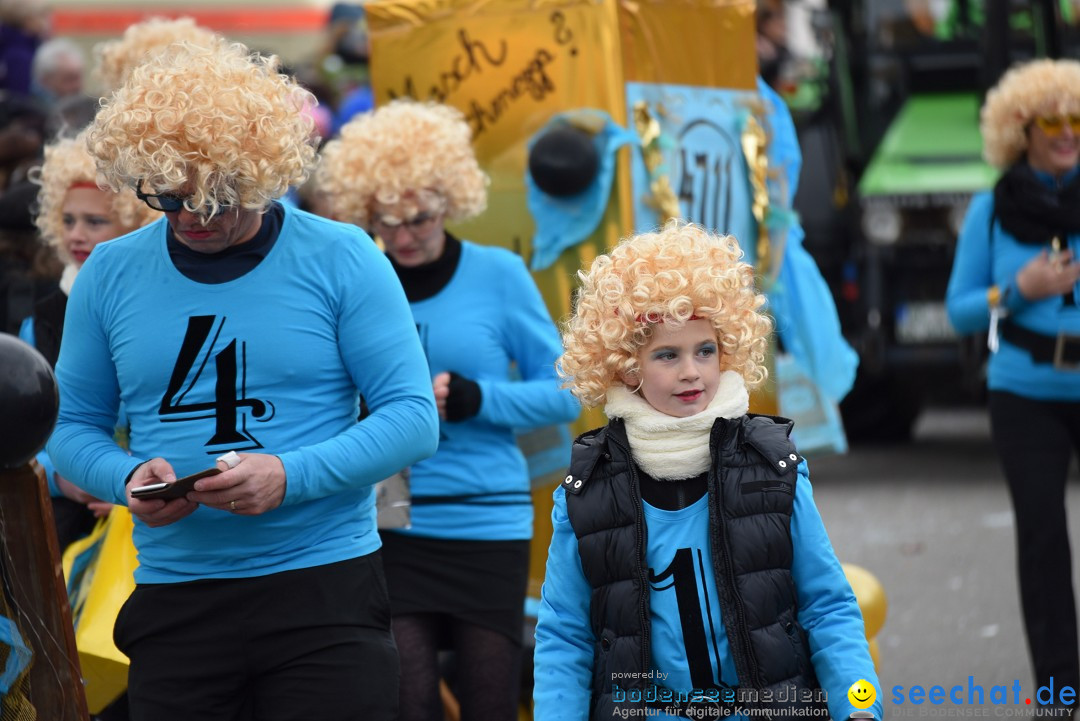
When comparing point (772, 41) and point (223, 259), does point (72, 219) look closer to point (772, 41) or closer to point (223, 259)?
point (223, 259)

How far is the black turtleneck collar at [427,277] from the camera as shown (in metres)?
4.25

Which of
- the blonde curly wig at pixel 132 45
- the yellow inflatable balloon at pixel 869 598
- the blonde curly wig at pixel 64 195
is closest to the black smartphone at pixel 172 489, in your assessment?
the blonde curly wig at pixel 64 195

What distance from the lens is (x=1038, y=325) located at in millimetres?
5324

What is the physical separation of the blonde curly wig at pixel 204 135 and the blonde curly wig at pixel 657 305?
60 cm

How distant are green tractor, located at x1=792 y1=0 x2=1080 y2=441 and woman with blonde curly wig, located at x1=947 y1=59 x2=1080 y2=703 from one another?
14.6ft

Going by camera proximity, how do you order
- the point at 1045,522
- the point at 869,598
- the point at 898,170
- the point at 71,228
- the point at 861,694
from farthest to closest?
1. the point at 898,170
2. the point at 1045,522
3. the point at 869,598
4. the point at 71,228
5. the point at 861,694

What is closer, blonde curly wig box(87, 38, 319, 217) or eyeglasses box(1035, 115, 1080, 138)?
blonde curly wig box(87, 38, 319, 217)

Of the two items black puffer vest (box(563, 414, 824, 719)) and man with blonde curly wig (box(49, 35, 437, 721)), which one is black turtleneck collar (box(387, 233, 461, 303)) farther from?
black puffer vest (box(563, 414, 824, 719))

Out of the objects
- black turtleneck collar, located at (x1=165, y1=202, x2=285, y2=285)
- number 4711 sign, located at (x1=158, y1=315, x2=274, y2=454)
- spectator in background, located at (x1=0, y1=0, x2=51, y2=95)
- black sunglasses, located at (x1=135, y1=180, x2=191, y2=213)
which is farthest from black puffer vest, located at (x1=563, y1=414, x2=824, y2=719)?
spectator in background, located at (x1=0, y1=0, x2=51, y2=95)

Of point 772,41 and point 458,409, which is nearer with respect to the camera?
point 458,409

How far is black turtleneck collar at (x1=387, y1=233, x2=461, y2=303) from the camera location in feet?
Answer: 13.9

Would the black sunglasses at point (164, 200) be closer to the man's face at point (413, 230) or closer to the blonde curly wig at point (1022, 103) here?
the man's face at point (413, 230)

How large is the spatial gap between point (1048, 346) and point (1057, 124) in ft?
2.49

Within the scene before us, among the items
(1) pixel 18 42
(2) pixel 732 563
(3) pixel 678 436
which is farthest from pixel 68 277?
(1) pixel 18 42
